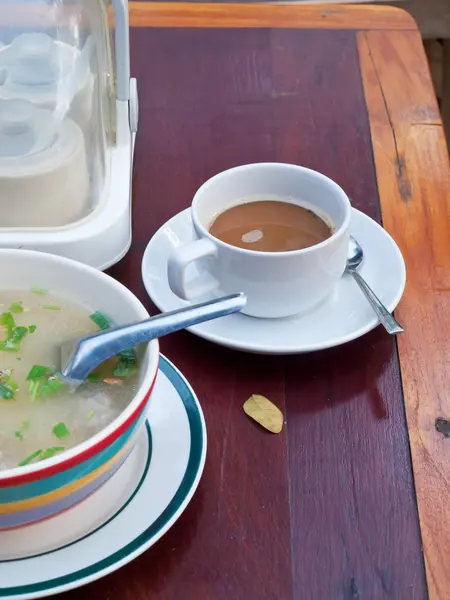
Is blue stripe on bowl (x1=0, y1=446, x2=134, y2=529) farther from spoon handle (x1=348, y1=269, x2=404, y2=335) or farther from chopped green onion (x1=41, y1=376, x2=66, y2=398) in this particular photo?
spoon handle (x1=348, y1=269, x2=404, y2=335)

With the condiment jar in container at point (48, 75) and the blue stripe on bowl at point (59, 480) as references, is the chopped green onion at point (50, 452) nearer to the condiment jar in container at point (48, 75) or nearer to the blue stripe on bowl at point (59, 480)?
the blue stripe on bowl at point (59, 480)

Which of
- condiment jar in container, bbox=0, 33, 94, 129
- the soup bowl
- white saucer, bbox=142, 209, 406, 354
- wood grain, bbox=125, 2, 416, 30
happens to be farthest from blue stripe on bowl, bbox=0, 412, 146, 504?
wood grain, bbox=125, 2, 416, 30

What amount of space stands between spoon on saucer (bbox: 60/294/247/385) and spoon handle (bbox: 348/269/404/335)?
21cm

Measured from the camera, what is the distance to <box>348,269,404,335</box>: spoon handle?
688 millimetres

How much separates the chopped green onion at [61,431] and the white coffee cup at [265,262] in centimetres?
20

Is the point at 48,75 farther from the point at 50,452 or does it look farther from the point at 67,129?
the point at 50,452

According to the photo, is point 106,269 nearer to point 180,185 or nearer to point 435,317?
point 180,185

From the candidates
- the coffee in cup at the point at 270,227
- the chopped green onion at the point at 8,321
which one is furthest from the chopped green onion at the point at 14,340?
the coffee in cup at the point at 270,227

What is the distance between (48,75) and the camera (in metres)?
0.85

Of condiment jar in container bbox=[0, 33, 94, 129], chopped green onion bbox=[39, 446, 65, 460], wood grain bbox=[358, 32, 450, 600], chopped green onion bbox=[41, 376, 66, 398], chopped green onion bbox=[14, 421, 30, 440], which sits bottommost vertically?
wood grain bbox=[358, 32, 450, 600]

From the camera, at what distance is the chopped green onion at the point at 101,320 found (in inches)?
22.6

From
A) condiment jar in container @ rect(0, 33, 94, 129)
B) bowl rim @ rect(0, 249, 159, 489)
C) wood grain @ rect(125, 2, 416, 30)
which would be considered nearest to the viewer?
bowl rim @ rect(0, 249, 159, 489)

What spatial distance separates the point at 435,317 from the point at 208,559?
330mm

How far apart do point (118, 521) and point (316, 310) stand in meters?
0.29
